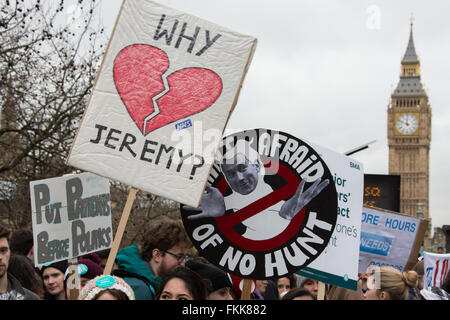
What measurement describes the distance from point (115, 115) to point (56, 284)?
71.8 inches

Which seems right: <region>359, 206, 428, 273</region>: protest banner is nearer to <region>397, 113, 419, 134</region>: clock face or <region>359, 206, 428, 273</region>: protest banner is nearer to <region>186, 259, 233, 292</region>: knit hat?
<region>186, 259, 233, 292</region>: knit hat

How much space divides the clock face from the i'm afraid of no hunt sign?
13732 centimetres

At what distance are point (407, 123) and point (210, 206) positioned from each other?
138 meters

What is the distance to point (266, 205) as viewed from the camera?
13.8ft

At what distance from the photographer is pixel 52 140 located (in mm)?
13500

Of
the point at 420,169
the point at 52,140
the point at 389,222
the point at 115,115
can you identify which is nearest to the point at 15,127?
the point at 52,140

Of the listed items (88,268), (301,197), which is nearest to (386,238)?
(88,268)

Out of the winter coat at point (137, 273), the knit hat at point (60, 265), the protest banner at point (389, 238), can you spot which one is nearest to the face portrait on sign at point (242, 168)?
the winter coat at point (137, 273)

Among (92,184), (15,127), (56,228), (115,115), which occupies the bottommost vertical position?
(56,228)

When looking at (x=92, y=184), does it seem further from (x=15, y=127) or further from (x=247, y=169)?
(x=15, y=127)

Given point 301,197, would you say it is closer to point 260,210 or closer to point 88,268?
point 260,210

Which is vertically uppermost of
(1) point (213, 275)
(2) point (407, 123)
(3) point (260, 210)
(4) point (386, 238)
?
(2) point (407, 123)

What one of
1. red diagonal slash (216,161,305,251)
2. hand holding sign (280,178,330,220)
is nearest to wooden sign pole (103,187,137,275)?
red diagonal slash (216,161,305,251)

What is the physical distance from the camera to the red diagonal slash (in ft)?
13.5
